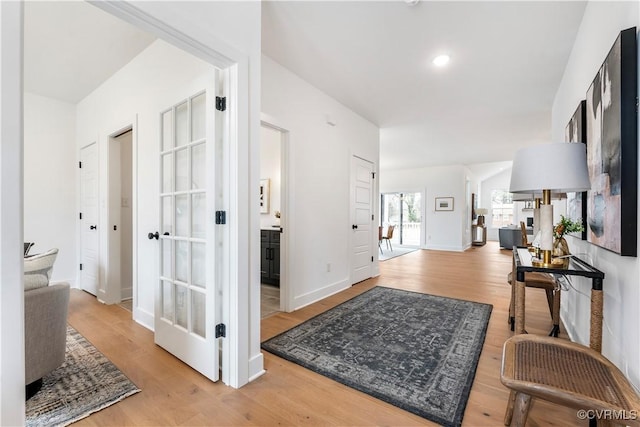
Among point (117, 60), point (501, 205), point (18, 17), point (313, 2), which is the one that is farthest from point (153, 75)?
point (501, 205)

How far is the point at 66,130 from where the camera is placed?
3.90 m

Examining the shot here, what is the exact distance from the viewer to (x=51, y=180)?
3.80 meters

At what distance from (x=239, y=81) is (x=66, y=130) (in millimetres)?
3734

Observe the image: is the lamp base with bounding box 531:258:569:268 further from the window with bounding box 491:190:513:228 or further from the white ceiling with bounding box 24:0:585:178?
the window with bounding box 491:190:513:228

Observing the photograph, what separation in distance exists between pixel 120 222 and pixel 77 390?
2136 millimetres

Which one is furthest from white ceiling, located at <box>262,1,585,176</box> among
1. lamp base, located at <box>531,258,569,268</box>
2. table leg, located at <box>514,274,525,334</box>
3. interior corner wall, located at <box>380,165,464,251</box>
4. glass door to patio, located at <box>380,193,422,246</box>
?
glass door to patio, located at <box>380,193,422,246</box>

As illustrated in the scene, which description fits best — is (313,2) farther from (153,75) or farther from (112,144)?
(112,144)

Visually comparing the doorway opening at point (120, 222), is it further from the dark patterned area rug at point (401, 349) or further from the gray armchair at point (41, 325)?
the dark patterned area rug at point (401, 349)

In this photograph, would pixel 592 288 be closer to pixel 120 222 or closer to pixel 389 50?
pixel 389 50

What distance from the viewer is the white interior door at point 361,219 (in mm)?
4153

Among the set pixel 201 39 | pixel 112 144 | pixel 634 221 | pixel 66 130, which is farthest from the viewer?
pixel 66 130

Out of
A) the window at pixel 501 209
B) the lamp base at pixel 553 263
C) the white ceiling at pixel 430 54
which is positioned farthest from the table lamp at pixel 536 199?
the window at pixel 501 209

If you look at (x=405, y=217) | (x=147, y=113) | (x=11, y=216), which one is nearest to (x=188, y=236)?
(x=11, y=216)

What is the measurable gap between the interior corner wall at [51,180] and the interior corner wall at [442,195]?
328 inches
